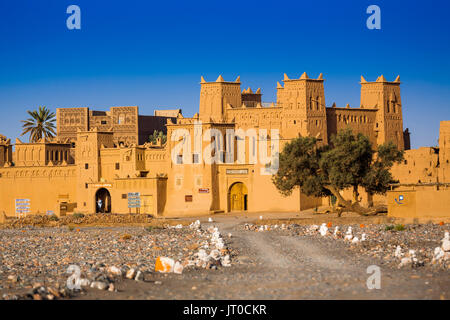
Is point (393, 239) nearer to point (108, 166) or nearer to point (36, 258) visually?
point (36, 258)

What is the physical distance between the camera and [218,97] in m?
71.8

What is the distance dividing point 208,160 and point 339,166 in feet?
56.7

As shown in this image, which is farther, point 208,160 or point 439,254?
point 208,160

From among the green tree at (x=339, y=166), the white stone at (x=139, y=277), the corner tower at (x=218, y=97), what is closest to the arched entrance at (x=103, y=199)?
the corner tower at (x=218, y=97)

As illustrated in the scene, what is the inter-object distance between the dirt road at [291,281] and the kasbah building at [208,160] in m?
24.8

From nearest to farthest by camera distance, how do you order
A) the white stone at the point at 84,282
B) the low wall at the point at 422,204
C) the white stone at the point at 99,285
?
the white stone at the point at 99,285 < the white stone at the point at 84,282 < the low wall at the point at 422,204

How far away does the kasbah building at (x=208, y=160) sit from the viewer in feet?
185

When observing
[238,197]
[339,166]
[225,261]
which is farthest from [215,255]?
[238,197]

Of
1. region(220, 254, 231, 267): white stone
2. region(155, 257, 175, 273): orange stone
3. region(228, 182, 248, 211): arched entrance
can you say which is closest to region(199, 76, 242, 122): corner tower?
region(228, 182, 248, 211): arched entrance

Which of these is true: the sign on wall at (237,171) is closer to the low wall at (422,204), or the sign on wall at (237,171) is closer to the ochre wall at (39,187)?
the ochre wall at (39,187)

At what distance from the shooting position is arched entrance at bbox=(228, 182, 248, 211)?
59.3 metres

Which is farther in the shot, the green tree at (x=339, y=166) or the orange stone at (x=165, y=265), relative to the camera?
the green tree at (x=339, y=166)

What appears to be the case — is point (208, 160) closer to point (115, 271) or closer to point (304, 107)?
point (304, 107)

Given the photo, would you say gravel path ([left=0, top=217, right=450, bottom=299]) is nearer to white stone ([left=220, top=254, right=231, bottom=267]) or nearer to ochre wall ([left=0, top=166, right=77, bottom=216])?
white stone ([left=220, top=254, right=231, bottom=267])
